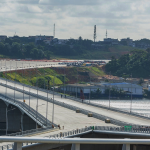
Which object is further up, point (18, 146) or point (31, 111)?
point (18, 146)

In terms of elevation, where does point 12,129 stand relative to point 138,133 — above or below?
below

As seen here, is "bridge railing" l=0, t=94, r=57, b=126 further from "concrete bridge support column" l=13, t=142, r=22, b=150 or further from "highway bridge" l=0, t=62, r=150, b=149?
"concrete bridge support column" l=13, t=142, r=22, b=150

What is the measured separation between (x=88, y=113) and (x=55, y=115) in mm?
7669

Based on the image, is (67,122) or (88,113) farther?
(88,113)

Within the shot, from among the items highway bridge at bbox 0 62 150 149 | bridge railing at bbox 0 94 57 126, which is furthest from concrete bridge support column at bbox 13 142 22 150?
bridge railing at bbox 0 94 57 126

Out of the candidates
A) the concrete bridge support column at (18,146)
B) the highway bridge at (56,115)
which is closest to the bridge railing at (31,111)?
the highway bridge at (56,115)

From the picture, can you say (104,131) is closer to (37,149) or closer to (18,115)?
(37,149)

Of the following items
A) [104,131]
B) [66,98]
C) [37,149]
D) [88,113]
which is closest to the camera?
[37,149]

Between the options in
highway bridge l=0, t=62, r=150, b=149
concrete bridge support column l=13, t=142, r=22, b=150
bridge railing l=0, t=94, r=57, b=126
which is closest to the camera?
concrete bridge support column l=13, t=142, r=22, b=150

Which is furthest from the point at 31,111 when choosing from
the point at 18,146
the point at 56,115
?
the point at 18,146

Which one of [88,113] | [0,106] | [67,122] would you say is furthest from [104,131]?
[0,106]

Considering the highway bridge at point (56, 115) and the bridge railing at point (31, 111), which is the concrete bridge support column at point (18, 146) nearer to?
the highway bridge at point (56, 115)

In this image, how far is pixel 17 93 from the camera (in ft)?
526

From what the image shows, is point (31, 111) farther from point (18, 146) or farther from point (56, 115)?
point (18, 146)
